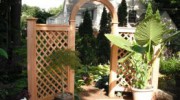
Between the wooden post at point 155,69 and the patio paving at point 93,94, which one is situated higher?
the wooden post at point 155,69

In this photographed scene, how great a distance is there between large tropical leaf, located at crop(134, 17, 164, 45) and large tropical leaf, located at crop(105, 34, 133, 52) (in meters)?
0.28

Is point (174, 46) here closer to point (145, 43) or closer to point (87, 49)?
point (87, 49)

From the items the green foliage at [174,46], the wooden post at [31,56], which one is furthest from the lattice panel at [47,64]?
the green foliage at [174,46]

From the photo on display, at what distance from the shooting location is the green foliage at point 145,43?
664 cm

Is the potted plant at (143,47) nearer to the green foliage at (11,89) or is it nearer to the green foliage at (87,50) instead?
the green foliage at (11,89)

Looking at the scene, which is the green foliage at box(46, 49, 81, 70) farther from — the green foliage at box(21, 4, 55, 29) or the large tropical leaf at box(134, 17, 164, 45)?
the green foliage at box(21, 4, 55, 29)

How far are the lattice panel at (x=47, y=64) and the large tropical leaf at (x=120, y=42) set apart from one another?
114cm

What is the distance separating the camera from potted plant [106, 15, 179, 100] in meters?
6.68

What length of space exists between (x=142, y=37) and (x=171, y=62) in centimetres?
497

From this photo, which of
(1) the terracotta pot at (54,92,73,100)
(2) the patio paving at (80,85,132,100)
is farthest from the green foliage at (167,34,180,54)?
(1) the terracotta pot at (54,92,73,100)

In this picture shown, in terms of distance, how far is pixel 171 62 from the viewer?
11.4 meters

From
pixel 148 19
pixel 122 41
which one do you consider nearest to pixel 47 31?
pixel 122 41

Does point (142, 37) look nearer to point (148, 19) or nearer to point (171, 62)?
point (148, 19)

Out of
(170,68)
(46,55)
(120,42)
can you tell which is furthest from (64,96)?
(170,68)
